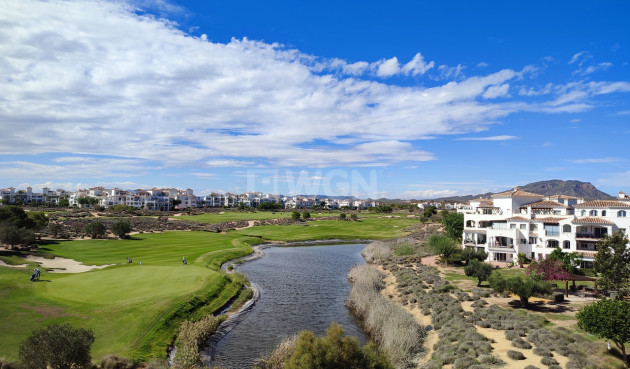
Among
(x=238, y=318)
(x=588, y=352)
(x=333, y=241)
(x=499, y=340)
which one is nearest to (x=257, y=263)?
(x=238, y=318)

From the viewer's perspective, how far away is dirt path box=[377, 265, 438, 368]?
26.2 metres

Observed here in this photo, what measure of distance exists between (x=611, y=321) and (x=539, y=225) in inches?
1422

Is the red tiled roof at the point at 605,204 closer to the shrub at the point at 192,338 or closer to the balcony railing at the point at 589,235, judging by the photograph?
the balcony railing at the point at 589,235

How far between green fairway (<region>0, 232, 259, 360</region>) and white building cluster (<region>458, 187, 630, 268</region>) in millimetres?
39507

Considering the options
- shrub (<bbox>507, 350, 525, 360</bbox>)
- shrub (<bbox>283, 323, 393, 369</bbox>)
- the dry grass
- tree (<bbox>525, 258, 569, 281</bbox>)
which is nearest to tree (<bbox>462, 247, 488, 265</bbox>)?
tree (<bbox>525, 258, 569, 281</bbox>)

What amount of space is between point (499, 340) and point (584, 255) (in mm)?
30930

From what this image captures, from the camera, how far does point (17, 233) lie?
5938 centimetres

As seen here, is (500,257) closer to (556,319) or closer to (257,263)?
(556,319)

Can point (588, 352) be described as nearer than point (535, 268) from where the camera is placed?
Yes

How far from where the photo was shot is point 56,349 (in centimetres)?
1870

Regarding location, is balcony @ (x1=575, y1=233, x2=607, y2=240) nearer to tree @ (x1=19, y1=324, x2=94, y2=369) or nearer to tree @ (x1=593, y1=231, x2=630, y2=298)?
tree @ (x1=593, y1=231, x2=630, y2=298)

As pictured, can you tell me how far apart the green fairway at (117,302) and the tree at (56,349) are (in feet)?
11.1

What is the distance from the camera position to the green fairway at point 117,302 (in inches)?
998

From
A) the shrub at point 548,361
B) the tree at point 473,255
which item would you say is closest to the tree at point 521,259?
the tree at point 473,255
